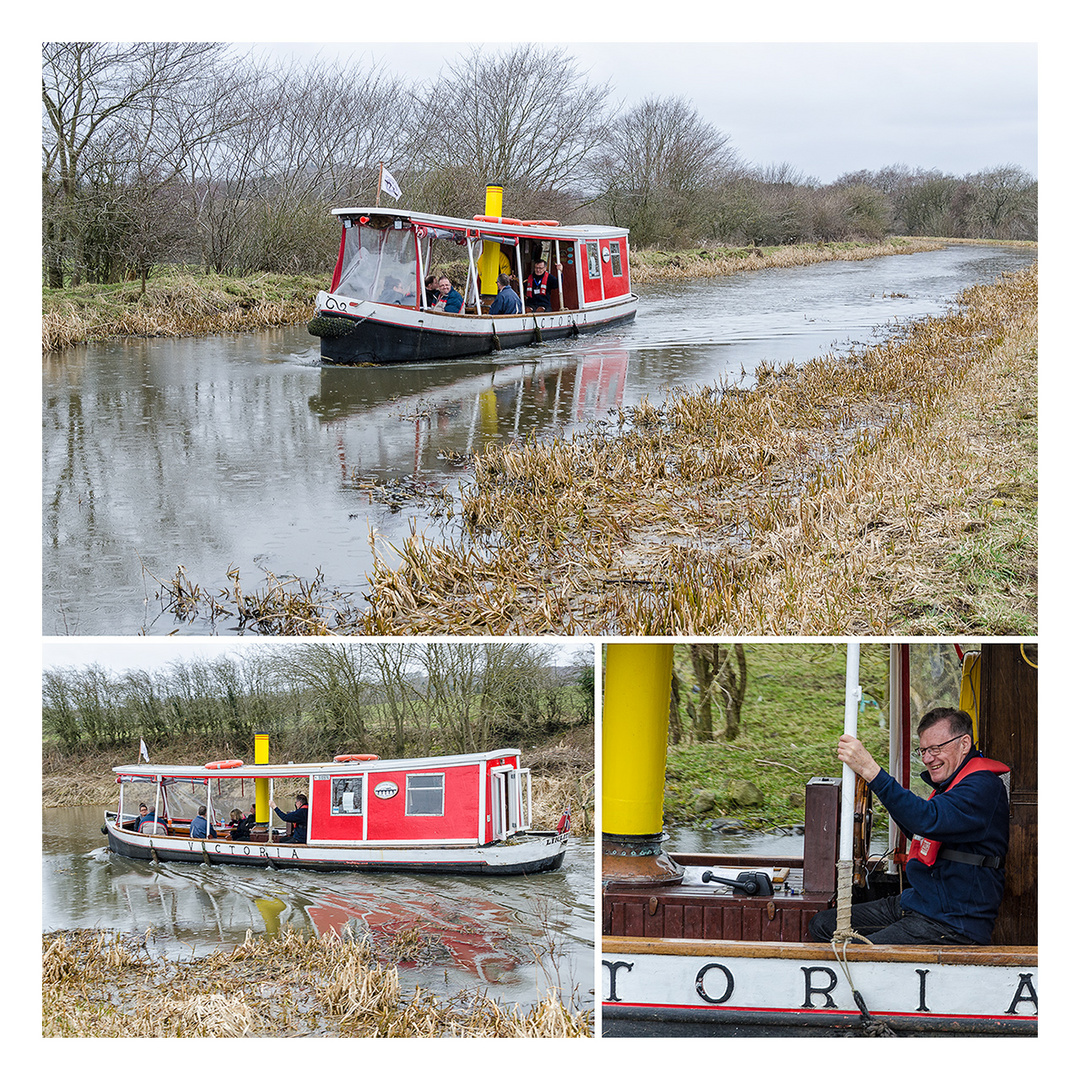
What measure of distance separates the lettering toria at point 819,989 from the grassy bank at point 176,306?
Answer: 12807 millimetres

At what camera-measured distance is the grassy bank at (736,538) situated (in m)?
5.32

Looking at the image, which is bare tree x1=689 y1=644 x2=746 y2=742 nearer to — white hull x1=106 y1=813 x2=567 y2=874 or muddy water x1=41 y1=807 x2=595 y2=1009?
white hull x1=106 y1=813 x2=567 y2=874

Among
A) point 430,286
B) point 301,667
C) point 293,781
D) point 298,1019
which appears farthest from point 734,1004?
point 430,286

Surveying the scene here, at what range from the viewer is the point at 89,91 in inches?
538

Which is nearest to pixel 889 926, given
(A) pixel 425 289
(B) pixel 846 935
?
(B) pixel 846 935

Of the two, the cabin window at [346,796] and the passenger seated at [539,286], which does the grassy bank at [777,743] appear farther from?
the passenger seated at [539,286]

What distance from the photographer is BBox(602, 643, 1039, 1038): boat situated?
14.6ft

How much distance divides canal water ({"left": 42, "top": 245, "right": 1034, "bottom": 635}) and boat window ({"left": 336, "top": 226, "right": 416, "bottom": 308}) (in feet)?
3.36

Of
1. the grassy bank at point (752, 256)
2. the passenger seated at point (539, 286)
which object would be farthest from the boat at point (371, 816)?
the grassy bank at point (752, 256)

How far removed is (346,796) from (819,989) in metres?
4.38

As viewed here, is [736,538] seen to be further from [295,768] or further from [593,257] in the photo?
[593,257]

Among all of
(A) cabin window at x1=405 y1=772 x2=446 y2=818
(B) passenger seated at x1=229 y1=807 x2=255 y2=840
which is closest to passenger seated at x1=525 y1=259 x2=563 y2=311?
(B) passenger seated at x1=229 y1=807 x2=255 y2=840

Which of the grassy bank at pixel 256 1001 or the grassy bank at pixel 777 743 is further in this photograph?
the grassy bank at pixel 777 743

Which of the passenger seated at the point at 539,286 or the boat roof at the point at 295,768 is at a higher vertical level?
the passenger seated at the point at 539,286
